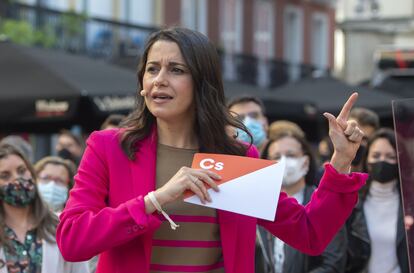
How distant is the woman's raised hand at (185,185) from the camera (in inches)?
121

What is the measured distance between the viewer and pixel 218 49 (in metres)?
23.3

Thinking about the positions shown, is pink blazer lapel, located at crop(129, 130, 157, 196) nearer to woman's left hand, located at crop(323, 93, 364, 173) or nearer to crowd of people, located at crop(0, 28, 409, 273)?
crowd of people, located at crop(0, 28, 409, 273)

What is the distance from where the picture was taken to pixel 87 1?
20.1 meters

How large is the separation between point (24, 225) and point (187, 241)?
1.92 metres

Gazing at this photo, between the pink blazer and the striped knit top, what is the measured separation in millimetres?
43

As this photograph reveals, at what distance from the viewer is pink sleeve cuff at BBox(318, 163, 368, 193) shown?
338 centimetres

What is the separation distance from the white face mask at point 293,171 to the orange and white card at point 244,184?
2.96 meters

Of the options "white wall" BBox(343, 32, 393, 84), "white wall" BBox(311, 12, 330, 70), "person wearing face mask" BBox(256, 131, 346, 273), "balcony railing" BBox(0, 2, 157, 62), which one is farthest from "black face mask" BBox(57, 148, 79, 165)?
"white wall" BBox(311, 12, 330, 70)

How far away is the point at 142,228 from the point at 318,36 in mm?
32871

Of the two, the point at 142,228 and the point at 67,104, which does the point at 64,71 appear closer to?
the point at 67,104

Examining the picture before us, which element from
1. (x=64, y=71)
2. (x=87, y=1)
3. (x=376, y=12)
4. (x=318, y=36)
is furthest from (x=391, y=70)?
(x=318, y=36)

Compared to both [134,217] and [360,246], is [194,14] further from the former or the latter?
[134,217]

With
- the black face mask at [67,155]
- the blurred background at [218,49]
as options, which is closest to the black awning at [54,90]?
the blurred background at [218,49]

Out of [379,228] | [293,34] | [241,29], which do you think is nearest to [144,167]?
[379,228]
